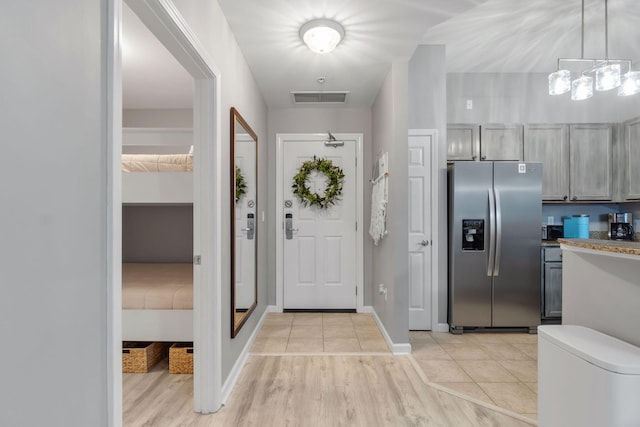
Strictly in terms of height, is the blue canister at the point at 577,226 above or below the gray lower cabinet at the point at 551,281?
above

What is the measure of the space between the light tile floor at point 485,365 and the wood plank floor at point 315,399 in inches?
5.9

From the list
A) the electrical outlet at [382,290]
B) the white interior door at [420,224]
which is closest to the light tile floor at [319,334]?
the electrical outlet at [382,290]

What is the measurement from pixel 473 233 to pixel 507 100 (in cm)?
172

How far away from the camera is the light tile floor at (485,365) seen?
2.24 m

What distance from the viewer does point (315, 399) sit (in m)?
2.19

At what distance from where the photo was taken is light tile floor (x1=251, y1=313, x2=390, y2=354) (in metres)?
3.02

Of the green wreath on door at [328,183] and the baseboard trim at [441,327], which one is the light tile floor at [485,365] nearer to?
the baseboard trim at [441,327]

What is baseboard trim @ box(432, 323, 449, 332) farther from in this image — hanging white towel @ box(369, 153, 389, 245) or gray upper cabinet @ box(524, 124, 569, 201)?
gray upper cabinet @ box(524, 124, 569, 201)

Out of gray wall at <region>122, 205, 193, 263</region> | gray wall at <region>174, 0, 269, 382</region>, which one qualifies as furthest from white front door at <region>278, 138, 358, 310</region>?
gray wall at <region>122, 205, 193, 263</region>

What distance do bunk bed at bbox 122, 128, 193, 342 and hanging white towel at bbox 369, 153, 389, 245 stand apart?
5.58 ft

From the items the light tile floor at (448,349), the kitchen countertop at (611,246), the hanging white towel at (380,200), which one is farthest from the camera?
the hanging white towel at (380,200)

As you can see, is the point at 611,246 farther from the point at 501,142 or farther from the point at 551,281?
the point at 501,142

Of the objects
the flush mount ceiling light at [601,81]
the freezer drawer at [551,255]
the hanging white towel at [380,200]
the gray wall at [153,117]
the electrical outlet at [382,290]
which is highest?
the gray wall at [153,117]

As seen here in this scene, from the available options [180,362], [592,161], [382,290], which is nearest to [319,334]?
[382,290]
